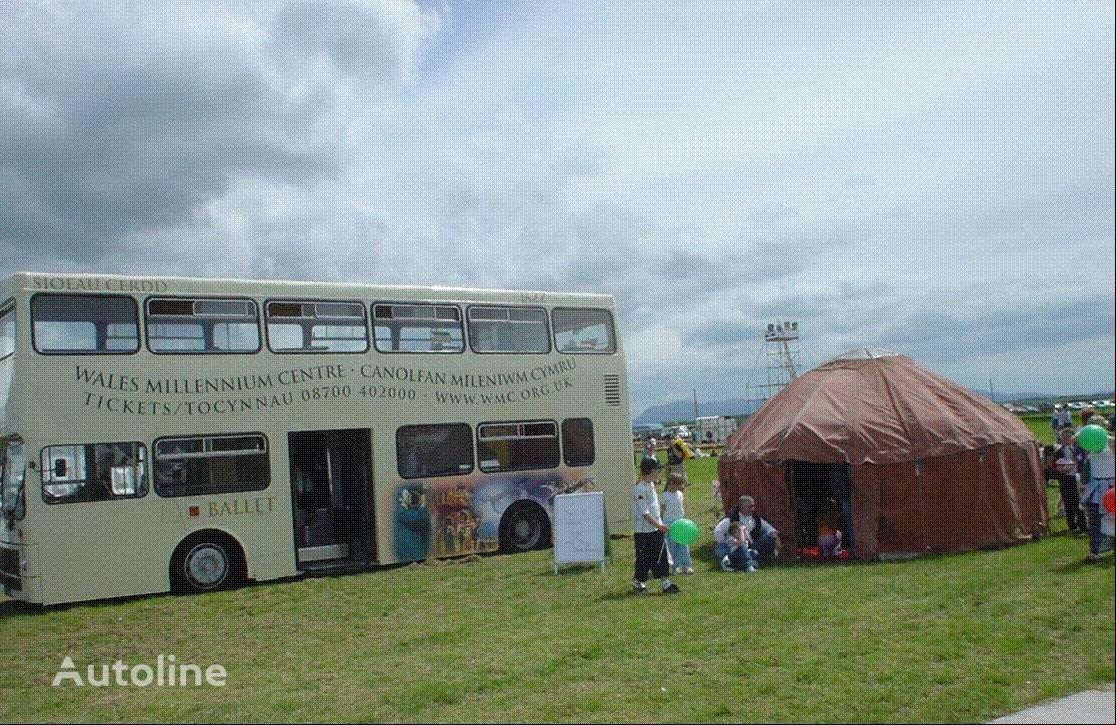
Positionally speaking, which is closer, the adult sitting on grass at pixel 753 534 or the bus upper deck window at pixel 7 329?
the bus upper deck window at pixel 7 329

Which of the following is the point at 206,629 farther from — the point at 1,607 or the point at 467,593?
the point at 1,607

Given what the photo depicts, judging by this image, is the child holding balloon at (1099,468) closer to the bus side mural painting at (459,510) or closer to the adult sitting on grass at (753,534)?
the adult sitting on grass at (753,534)

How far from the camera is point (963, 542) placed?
1427 centimetres

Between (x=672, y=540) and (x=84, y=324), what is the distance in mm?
8477

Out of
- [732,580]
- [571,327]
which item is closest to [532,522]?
[571,327]

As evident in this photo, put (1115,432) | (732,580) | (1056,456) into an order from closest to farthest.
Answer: (1115,432) → (732,580) → (1056,456)

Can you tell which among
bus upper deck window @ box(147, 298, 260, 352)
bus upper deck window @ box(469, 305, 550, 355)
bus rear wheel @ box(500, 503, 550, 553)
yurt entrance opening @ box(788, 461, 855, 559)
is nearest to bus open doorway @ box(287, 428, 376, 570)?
bus upper deck window @ box(147, 298, 260, 352)

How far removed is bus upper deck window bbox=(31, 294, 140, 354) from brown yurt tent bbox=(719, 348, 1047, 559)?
30.0 ft

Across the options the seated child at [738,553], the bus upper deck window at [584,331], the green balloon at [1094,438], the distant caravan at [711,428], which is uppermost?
the bus upper deck window at [584,331]

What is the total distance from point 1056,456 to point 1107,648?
515 inches

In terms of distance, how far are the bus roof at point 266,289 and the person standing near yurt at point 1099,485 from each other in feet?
39.4

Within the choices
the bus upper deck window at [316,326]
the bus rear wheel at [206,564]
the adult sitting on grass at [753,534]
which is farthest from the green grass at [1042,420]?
the bus rear wheel at [206,564]

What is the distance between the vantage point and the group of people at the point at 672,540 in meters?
12.6

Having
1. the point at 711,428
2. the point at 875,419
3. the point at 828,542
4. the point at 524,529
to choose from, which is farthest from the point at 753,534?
the point at 711,428
